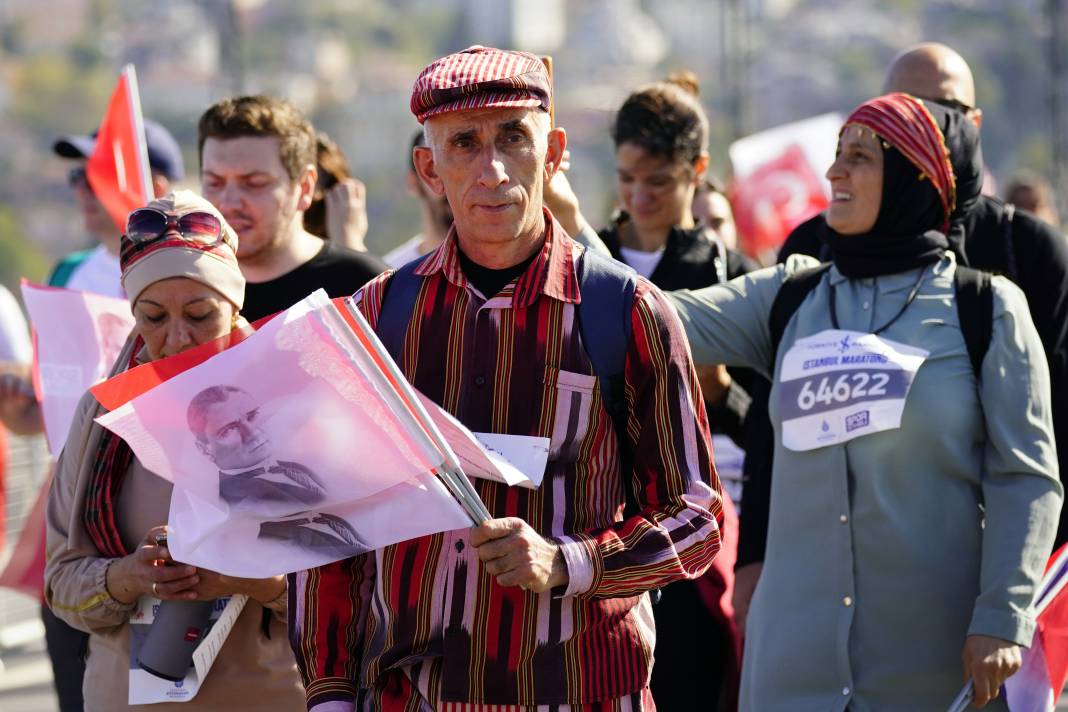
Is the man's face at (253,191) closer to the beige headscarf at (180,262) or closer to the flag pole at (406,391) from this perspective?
the beige headscarf at (180,262)

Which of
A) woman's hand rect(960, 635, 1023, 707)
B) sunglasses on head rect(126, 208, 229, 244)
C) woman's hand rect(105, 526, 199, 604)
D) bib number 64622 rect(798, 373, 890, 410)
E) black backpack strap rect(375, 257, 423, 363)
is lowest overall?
woman's hand rect(960, 635, 1023, 707)

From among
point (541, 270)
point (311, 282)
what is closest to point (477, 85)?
point (541, 270)

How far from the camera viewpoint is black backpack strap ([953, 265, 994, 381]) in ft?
12.6

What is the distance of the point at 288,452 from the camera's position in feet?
9.49

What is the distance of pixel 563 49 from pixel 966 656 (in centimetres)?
14371

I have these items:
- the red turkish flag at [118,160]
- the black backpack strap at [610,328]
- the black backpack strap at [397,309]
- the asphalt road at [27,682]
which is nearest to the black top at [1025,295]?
the black backpack strap at [610,328]

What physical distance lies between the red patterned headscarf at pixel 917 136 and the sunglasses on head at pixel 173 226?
1.46 metres

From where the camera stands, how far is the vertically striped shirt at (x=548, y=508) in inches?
116

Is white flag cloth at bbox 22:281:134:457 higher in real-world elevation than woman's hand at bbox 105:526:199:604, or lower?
higher

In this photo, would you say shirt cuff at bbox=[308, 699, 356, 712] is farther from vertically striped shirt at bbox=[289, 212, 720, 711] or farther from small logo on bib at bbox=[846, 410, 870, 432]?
small logo on bib at bbox=[846, 410, 870, 432]

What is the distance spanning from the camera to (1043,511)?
150 inches

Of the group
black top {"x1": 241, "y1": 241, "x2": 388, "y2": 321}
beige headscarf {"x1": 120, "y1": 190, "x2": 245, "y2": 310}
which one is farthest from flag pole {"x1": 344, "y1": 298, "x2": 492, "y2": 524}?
black top {"x1": 241, "y1": 241, "x2": 388, "y2": 321}

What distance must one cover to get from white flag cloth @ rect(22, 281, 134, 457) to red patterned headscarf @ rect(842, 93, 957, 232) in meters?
1.89

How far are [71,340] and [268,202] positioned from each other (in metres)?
0.61
